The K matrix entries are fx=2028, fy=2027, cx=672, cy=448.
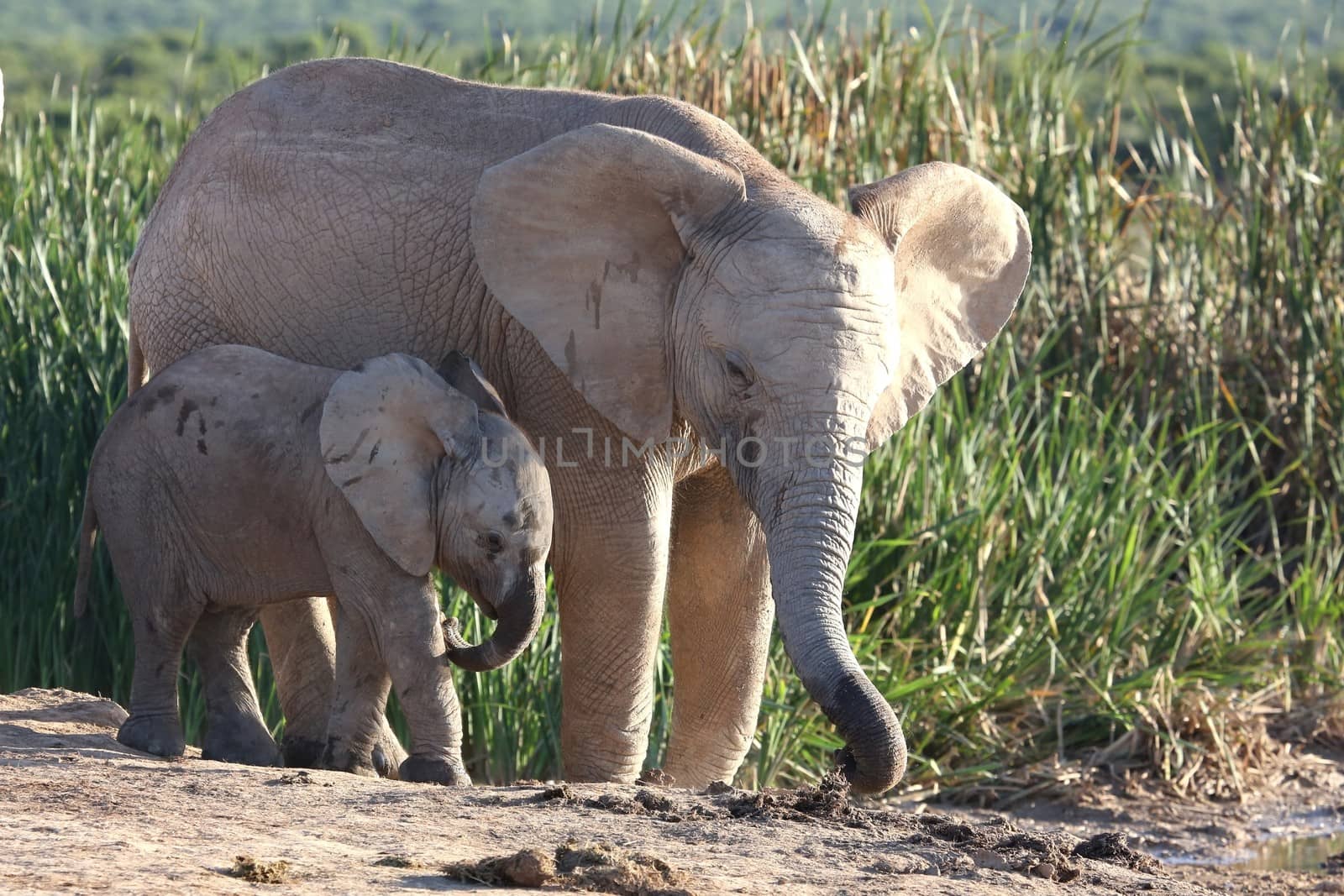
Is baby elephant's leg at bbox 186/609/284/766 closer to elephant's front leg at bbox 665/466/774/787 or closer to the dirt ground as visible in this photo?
the dirt ground

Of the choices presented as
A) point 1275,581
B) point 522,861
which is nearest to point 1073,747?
point 1275,581

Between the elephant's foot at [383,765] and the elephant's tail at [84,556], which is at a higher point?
the elephant's tail at [84,556]

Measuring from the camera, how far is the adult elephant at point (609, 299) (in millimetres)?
4266

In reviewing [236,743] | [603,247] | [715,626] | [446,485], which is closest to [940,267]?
[603,247]

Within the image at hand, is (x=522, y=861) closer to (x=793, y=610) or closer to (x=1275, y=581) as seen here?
(x=793, y=610)

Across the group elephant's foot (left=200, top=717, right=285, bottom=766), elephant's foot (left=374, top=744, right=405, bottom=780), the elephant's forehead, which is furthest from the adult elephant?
elephant's foot (left=374, top=744, right=405, bottom=780)

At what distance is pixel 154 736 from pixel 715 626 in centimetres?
151

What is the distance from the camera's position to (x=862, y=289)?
432cm

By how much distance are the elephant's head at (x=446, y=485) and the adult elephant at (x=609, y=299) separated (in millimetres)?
325

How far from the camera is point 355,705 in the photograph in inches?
172

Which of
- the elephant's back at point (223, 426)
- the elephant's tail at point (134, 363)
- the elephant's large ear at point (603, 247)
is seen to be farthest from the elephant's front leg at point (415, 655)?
the elephant's tail at point (134, 363)

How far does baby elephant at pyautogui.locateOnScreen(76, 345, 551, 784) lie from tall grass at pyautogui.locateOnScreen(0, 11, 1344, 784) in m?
1.32

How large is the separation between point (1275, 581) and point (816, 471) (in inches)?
173

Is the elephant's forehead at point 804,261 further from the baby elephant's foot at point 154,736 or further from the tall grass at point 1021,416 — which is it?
the tall grass at point 1021,416
